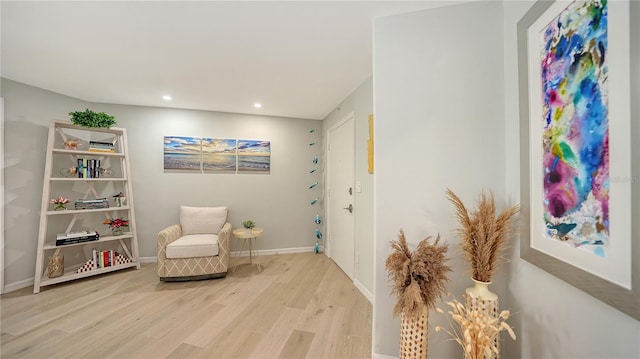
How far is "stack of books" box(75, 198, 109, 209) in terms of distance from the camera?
2.73m

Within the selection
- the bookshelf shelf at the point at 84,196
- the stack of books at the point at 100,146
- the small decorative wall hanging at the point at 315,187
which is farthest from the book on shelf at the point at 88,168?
the small decorative wall hanging at the point at 315,187

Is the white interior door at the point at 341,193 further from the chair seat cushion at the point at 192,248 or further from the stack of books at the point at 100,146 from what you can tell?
the stack of books at the point at 100,146

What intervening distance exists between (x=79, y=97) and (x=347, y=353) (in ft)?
13.9

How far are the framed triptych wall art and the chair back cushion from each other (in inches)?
129

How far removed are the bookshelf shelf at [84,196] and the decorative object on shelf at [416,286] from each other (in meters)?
3.35

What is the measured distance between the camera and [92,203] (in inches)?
110

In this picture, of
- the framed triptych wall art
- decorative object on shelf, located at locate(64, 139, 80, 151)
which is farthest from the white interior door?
decorative object on shelf, located at locate(64, 139, 80, 151)

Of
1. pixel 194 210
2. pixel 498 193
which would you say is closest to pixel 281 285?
pixel 194 210

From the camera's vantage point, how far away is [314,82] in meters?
2.48

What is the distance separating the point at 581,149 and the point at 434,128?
0.64 meters

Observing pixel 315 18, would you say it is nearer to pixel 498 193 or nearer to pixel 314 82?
pixel 314 82

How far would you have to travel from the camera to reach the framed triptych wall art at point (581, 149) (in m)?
0.75

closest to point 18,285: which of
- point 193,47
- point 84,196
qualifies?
point 84,196

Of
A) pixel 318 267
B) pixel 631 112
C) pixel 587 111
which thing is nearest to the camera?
pixel 631 112
